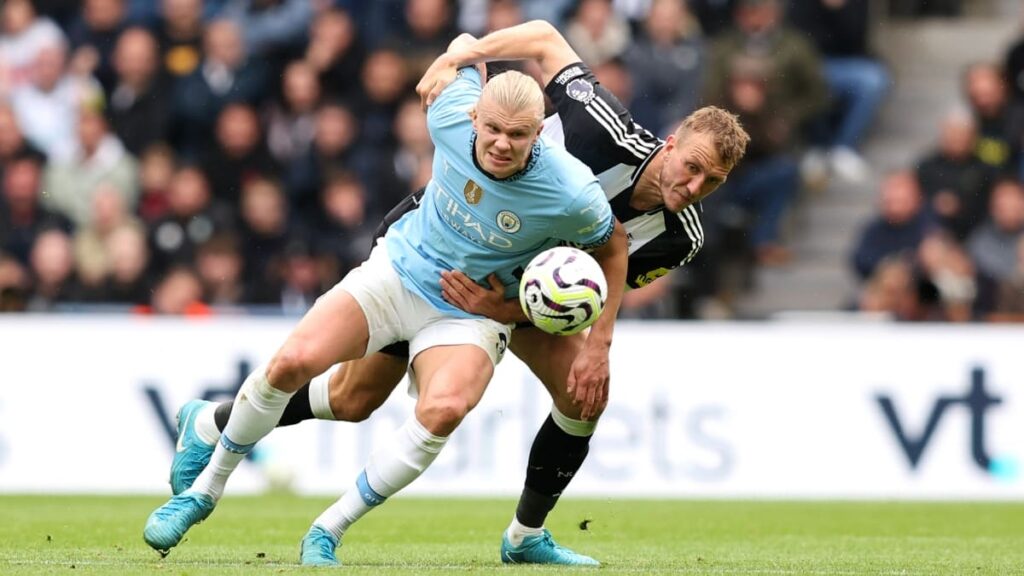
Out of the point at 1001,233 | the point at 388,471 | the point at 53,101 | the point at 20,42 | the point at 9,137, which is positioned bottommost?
the point at 1001,233

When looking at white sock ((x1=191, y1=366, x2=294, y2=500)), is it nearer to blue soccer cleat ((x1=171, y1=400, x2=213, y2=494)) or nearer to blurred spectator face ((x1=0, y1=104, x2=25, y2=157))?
blue soccer cleat ((x1=171, y1=400, x2=213, y2=494))

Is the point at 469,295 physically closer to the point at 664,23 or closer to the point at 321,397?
the point at 321,397

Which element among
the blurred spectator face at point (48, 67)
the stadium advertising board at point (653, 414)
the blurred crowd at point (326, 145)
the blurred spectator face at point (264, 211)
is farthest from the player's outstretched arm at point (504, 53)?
the blurred spectator face at point (48, 67)

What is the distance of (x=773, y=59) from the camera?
1589cm

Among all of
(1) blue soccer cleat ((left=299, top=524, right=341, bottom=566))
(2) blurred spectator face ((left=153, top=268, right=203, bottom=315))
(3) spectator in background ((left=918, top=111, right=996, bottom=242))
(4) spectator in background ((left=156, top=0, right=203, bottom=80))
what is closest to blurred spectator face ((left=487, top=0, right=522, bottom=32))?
(4) spectator in background ((left=156, top=0, right=203, bottom=80))

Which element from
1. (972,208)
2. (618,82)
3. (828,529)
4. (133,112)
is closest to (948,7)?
(972,208)

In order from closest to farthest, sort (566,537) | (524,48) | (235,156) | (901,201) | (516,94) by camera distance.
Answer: (516,94), (524,48), (566,537), (901,201), (235,156)

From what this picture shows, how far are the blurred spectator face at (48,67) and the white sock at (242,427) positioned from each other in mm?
9076

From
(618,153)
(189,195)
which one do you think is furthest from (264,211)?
(618,153)

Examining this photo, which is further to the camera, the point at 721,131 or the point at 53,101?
the point at 53,101

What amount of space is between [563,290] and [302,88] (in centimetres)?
875

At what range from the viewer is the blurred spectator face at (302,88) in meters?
15.7

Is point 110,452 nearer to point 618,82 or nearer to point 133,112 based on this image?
point 133,112

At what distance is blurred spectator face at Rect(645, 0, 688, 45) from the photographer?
1552 cm
